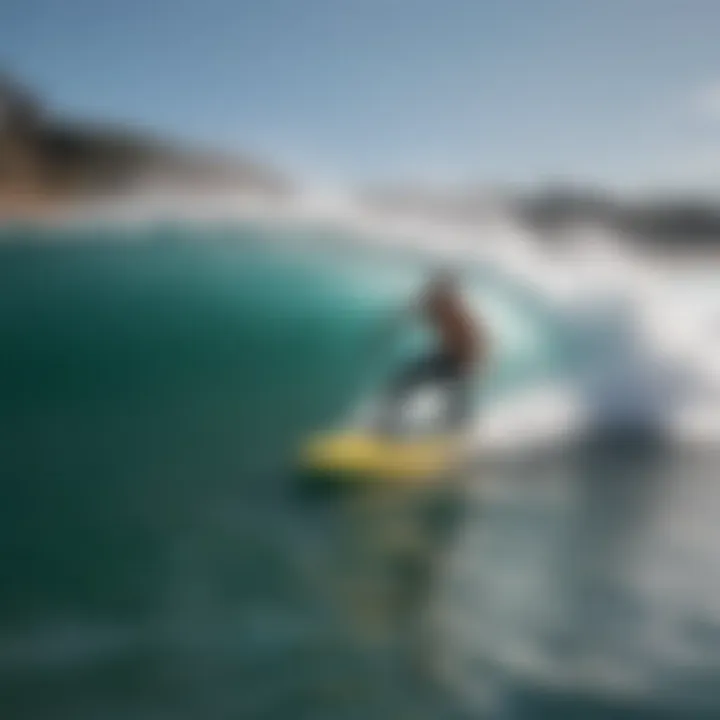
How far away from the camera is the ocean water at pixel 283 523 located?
1.73 meters

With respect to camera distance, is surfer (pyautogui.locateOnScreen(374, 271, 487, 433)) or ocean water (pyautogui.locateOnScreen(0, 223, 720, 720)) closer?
ocean water (pyautogui.locateOnScreen(0, 223, 720, 720))

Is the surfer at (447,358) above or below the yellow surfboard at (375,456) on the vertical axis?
above

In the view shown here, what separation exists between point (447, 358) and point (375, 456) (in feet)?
0.59

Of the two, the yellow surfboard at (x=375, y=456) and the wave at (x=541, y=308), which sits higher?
the wave at (x=541, y=308)

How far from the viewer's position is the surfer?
1.92 meters

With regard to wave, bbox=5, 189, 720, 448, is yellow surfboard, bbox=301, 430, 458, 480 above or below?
below

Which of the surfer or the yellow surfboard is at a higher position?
the surfer

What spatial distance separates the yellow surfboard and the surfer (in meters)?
0.03

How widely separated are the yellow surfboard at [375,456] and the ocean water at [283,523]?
0.03m

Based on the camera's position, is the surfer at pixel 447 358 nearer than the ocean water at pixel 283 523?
No

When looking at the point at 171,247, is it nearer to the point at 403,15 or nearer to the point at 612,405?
the point at 403,15

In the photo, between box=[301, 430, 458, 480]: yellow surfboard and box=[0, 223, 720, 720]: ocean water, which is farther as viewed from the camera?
box=[301, 430, 458, 480]: yellow surfboard

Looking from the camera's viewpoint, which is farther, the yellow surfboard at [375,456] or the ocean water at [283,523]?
the yellow surfboard at [375,456]

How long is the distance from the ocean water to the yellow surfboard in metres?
0.03
